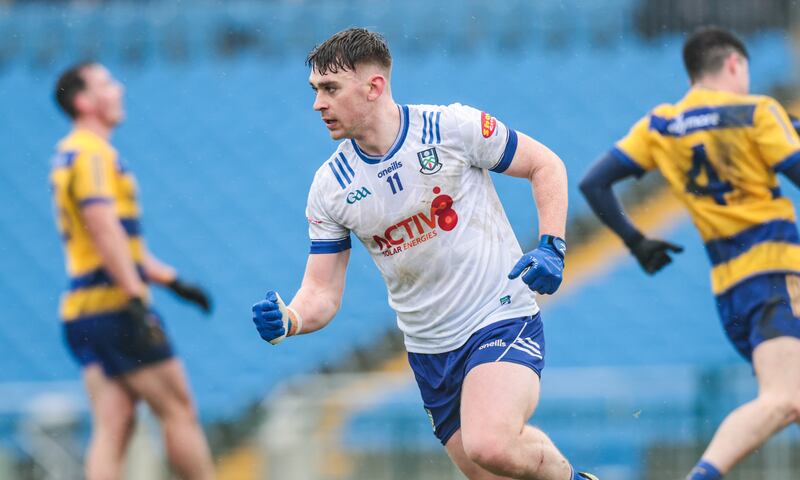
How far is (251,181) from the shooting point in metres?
12.4

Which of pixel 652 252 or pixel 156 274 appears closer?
pixel 652 252

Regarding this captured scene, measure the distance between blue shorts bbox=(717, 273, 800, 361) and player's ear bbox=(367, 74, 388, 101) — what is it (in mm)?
2127

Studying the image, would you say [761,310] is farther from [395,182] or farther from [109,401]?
[109,401]

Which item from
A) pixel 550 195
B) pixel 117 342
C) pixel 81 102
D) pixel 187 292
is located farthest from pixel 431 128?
pixel 81 102

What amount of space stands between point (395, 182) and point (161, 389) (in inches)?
106

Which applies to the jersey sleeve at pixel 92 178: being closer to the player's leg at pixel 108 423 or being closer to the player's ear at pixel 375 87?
the player's leg at pixel 108 423

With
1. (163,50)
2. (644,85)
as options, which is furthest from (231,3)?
(644,85)

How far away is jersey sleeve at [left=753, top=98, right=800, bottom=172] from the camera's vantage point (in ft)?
18.2

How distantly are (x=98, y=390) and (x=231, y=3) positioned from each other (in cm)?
740

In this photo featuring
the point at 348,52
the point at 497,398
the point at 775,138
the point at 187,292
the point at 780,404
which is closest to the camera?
the point at 497,398

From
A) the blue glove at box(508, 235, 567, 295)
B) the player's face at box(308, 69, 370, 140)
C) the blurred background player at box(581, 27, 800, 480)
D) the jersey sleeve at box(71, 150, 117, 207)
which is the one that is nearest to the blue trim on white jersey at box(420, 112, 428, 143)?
the player's face at box(308, 69, 370, 140)

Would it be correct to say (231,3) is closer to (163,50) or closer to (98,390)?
(163,50)

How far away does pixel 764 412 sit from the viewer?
5.36m

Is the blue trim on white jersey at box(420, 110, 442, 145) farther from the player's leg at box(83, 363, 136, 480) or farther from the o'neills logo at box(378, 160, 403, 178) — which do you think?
the player's leg at box(83, 363, 136, 480)
